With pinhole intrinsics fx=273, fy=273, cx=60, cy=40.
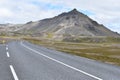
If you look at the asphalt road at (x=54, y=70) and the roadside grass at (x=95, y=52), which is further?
the roadside grass at (x=95, y=52)

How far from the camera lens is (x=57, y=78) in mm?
12805

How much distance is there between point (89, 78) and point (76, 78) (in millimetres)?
651

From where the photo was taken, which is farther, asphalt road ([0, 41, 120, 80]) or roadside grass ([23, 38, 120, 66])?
roadside grass ([23, 38, 120, 66])

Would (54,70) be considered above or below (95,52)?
above

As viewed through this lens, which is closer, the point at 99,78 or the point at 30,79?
the point at 30,79

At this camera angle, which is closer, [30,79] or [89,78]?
[30,79]

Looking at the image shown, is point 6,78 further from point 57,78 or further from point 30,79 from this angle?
point 57,78

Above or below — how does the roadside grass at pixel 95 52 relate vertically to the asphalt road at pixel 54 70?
below

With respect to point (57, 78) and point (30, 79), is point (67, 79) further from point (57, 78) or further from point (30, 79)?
point (30, 79)

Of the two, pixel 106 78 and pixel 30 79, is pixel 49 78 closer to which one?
pixel 30 79

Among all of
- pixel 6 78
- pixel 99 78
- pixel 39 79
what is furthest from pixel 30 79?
pixel 99 78

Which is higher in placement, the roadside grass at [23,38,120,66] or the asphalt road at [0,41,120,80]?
the asphalt road at [0,41,120,80]

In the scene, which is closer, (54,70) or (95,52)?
(54,70)

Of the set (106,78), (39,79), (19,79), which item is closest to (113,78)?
(106,78)
